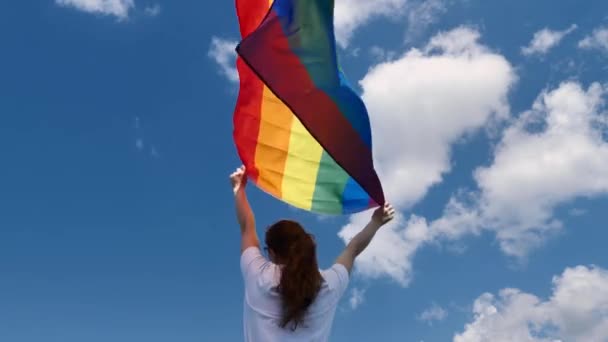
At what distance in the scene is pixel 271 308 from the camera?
183 inches

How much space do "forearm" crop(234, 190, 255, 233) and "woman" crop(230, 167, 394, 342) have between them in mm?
398

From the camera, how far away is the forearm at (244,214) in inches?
209

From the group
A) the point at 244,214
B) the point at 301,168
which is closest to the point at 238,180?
the point at 244,214

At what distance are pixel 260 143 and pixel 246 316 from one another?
118 inches

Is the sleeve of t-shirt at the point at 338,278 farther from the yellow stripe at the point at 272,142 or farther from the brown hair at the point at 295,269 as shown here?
the yellow stripe at the point at 272,142

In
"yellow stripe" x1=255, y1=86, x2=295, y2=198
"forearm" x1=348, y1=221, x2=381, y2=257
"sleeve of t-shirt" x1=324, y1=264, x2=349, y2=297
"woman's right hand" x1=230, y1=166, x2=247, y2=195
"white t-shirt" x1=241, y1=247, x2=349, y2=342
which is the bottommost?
"white t-shirt" x1=241, y1=247, x2=349, y2=342

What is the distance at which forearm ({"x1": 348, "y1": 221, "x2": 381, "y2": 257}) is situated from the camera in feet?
17.7

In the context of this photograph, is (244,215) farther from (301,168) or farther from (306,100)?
(301,168)

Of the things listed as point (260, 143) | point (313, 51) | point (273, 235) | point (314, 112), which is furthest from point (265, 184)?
point (273, 235)

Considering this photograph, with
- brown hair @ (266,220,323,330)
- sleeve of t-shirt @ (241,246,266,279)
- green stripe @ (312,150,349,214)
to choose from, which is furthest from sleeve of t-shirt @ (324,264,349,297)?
green stripe @ (312,150,349,214)

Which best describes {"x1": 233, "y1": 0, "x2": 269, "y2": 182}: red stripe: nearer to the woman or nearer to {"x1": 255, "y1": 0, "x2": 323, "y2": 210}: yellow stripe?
{"x1": 255, "y1": 0, "x2": 323, "y2": 210}: yellow stripe

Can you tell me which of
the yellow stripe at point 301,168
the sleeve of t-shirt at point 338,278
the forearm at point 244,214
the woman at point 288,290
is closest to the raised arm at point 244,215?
the forearm at point 244,214

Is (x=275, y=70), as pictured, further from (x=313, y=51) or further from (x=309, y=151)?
(x=309, y=151)

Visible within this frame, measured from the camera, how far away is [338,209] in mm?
7207
